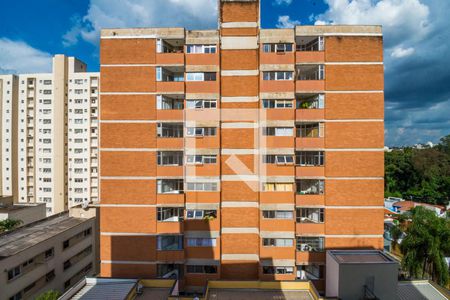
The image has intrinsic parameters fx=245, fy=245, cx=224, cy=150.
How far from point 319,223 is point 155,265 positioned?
1210cm

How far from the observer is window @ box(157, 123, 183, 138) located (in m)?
17.8

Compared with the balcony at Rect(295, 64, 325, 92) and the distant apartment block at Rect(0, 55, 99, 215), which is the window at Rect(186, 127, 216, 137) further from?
the distant apartment block at Rect(0, 55, 99, 215)

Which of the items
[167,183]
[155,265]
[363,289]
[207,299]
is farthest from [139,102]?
[363,289]

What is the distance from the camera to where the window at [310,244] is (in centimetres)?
1741

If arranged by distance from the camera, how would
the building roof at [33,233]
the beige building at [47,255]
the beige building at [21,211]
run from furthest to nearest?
the beige building at [21,211], the building roof at [33,233], the beige building at [47,255]

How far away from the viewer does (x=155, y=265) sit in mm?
17594

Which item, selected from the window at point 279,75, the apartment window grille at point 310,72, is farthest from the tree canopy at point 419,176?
the window at point 279,75

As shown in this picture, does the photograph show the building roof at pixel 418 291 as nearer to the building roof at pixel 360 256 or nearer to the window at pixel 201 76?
the building roof at pixel 360 256

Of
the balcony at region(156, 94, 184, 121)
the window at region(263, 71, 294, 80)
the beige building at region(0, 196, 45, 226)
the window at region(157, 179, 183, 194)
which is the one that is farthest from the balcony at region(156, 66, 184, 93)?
the beige building at region(0, 196, 45, 226)

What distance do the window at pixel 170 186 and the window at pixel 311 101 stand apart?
11.0 m

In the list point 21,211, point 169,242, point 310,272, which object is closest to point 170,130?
point 169,242

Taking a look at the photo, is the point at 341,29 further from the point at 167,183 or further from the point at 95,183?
the point at 95,183

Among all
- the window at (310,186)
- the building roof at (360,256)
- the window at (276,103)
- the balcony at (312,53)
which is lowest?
the building roof at (360,256)

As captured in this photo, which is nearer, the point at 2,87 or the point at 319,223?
the point at 319,223
